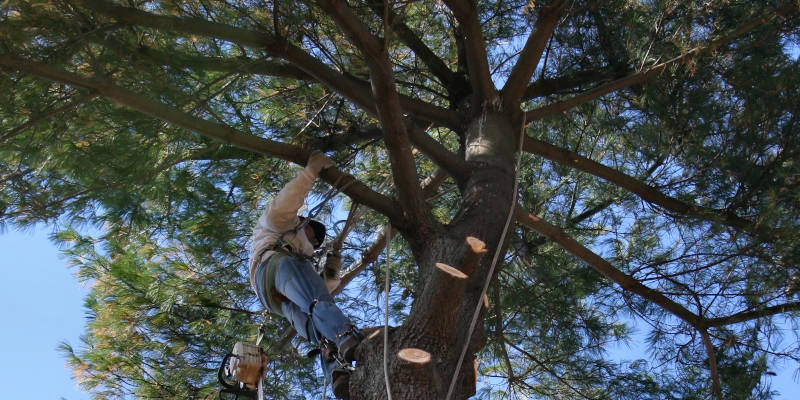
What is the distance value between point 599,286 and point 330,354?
184 centimetres

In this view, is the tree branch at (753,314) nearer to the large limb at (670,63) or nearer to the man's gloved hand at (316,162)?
the large limb at (670,63)

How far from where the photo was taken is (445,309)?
2162 mm

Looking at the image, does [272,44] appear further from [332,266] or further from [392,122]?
[332,266]

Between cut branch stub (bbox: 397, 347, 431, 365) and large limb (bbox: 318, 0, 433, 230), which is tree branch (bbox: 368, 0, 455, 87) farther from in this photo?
cut branch stub (bbox: 397, 347, 431, 365)

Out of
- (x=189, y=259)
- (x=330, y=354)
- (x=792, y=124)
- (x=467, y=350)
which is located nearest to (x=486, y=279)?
(x=467, y=350)

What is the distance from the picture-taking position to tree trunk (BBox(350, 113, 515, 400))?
6.67 feet

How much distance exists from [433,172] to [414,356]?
68.7 inches

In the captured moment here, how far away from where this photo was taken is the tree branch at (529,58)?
3.28 meters

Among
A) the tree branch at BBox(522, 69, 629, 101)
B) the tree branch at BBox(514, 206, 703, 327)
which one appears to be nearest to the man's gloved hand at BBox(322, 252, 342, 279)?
the tree branch at BBox(514, 206, 703, 327)

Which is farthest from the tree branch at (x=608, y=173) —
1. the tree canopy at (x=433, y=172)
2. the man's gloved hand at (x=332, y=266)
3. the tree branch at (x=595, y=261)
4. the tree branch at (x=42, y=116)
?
the tree branch at (x=42, y=116)

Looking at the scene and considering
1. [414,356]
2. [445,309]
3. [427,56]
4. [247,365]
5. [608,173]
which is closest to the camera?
[414,356]

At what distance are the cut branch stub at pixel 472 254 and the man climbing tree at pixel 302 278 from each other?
1.27 ft

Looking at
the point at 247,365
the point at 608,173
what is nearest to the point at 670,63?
the point at 608,173

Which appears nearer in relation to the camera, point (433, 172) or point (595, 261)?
point (595, 261)
